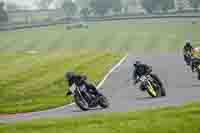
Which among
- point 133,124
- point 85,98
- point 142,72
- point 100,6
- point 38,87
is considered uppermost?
point 133,124

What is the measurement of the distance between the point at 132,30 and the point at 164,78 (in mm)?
→ 93898

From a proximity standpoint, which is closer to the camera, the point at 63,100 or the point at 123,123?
the point at 123,123

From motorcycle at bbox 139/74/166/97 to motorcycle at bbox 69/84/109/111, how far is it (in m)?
2.65

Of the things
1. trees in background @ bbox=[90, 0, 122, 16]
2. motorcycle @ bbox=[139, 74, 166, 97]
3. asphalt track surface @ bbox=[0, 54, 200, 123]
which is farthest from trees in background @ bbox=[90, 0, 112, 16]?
motorcycle @ bbox=[139, 74, 166, 97]

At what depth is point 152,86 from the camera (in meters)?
24.1

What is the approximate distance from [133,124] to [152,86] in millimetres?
9305

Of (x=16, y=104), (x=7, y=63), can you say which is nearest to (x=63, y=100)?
(x=16, y=104)

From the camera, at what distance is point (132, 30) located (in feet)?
421

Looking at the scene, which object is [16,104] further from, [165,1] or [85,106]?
[165,1]

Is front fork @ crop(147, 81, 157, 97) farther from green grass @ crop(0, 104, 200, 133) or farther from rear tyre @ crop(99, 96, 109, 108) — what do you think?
green grass @ crop(0, 104, 200, 133)

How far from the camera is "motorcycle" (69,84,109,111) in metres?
21.9

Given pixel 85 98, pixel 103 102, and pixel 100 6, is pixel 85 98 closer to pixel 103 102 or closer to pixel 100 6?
pixel 103 102

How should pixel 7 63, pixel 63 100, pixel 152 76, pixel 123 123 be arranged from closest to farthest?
pixel 123 123, pixel 152 76, pixel 63 100, pixel 7 63

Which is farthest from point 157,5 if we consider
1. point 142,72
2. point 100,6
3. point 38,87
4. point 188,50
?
point 142,72
